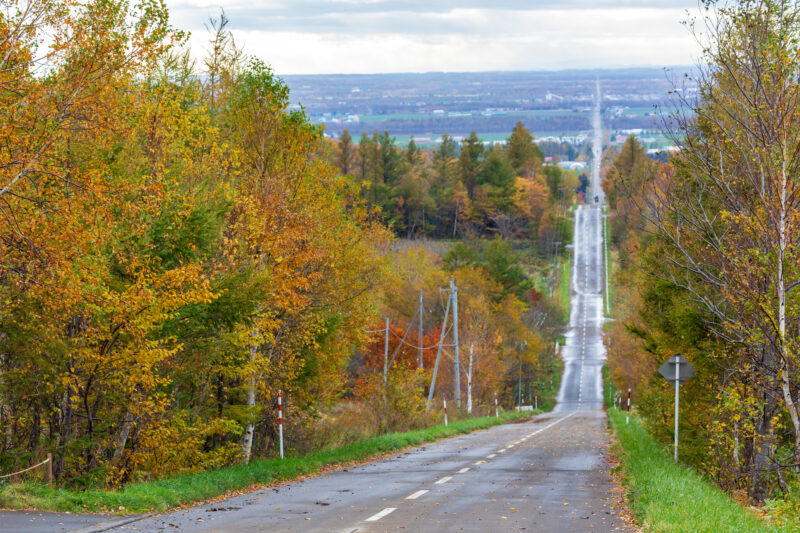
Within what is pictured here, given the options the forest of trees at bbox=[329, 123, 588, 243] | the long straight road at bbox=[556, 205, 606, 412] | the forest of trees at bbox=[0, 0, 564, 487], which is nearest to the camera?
the forest of trees at bbox=[0, 0, 564, 487]

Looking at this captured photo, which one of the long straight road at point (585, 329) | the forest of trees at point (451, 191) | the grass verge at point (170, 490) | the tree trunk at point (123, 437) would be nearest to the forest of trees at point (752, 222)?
the grass verge at point (170, 490)

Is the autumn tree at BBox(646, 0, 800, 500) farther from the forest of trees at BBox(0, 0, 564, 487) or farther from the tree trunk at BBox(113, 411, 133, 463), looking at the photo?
the tree trunk at BBox(113, 411, 133, 463)

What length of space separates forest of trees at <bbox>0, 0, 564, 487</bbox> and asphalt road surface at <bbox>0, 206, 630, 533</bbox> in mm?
3700

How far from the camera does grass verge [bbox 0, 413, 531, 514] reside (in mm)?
12852

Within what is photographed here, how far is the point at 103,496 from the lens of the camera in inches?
531

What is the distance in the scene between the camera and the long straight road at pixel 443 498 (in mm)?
11766

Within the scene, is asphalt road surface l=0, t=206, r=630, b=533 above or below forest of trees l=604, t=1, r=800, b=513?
below

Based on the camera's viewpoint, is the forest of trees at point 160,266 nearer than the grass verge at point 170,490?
No

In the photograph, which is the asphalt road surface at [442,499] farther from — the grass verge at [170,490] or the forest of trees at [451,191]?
the forest of trees at [451,191]

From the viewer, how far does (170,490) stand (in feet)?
47.6

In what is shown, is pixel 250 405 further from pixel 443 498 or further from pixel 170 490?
pixel 443 498

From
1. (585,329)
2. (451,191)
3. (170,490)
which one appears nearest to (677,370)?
(170,490)

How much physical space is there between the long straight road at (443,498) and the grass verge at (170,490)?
580mm

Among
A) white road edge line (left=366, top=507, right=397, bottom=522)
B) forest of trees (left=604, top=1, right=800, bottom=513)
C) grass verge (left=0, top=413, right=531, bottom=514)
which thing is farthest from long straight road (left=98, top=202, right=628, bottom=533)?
forest of trees (left=604, top=1, right=800, bottom=513)
